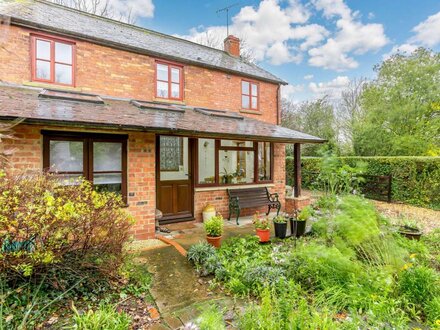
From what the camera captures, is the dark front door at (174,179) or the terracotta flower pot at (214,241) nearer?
the terracotta flower pot at (214,241)

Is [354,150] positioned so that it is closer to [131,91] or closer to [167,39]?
[167,39]

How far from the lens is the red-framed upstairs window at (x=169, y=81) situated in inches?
349

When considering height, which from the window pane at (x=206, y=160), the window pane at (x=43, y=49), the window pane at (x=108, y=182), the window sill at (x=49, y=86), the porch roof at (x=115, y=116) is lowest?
the window pane at (x=108, y=182)

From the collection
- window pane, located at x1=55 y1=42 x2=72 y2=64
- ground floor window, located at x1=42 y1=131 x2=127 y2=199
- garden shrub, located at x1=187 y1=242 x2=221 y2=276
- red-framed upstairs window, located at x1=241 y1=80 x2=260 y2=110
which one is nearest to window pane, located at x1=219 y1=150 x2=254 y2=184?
red-framed upstairs window, located at x1=241 y1=80 x2=260 y2=110

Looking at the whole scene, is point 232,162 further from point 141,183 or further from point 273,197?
point 141,183

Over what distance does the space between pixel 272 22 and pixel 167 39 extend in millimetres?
5817

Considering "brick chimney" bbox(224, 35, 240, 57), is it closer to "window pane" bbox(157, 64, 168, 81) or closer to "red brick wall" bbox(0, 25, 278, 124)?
"red brick wall" bbox(0, 25, 278, 124)

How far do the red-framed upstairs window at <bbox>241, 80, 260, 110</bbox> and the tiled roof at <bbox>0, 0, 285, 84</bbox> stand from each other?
0.41 metres

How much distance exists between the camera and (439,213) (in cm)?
1021

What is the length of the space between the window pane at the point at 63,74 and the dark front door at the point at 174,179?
3207 mm

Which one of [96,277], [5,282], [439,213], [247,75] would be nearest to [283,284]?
[96,277]

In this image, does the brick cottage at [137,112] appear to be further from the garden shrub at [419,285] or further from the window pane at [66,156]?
the garden shrub at [419,285]

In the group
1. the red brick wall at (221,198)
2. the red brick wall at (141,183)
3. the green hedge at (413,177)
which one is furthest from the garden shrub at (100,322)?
the green hedge at (413,177)

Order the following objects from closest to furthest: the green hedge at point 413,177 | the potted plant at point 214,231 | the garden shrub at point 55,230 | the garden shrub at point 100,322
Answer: the garden shrub at point 100,322, the garden shrub at point 55,230, the potted plant at point 214,231, the green hedge at point 413,177
